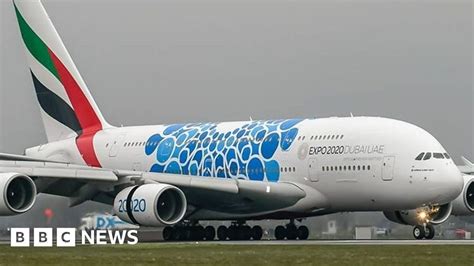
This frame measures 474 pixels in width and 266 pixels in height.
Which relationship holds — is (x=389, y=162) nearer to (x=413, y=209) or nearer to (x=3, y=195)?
(x=413, y=209)

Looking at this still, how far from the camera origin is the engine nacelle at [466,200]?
42.5 metres

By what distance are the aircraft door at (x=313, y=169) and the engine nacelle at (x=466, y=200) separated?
209 inches

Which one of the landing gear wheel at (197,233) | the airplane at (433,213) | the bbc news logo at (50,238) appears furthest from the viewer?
the landing gear wheel at (197,233)

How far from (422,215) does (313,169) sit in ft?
13.4

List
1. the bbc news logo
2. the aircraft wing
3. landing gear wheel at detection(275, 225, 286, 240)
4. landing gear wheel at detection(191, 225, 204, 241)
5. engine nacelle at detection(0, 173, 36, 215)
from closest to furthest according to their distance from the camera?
the bbc news logo, engine nacelle at detection(0, 173, 36, 215), the aircraft wing, landing gear wheel at detection(275, 225, 286, 240), landing gear wheel at detection(191, 225, 204, 241)

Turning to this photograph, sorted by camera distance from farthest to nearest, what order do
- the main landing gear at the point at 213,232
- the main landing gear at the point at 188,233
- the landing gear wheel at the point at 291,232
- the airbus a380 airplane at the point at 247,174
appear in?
the main landing gear at the point at 213,232
the landing gear wheel at the point at 291,232
the main landing gear at the point at 188,233
the airbus a380 airplane at the point at 247,174

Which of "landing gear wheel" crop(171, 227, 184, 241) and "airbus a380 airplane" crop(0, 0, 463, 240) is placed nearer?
"airbus a380 airplane" crop(0, 0, 463, 240)

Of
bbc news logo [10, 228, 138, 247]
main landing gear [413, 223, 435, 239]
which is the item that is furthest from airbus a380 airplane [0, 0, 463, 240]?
bbc news logo [10, 228, 138, 247]

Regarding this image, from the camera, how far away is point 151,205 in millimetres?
38906

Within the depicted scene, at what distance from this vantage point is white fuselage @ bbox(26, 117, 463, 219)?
39.2 metres

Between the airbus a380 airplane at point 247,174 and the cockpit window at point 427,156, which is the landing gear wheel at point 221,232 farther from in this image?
the cockpit window at point 427,156

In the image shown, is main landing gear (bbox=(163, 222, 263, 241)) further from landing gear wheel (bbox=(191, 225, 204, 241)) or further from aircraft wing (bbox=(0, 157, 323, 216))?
aircraft wing (bbox=(0, 157, 323, 216))

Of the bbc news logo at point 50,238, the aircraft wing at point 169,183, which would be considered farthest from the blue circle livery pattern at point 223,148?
the bbc news logo at point 50,238

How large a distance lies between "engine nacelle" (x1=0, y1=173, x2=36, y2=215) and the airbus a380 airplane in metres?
0.03
